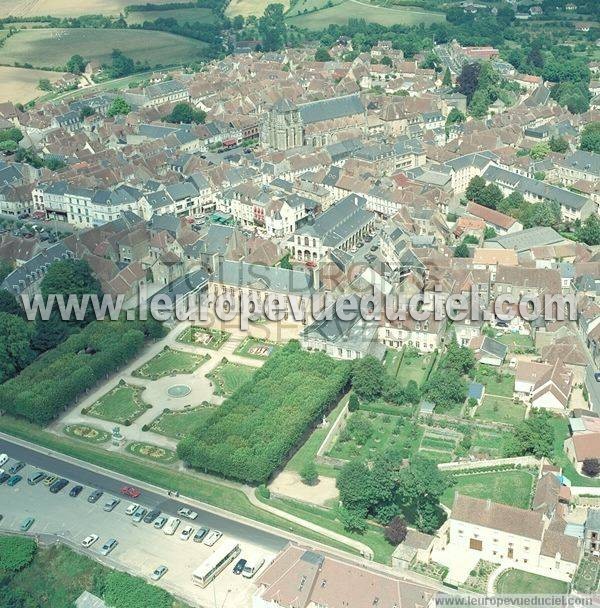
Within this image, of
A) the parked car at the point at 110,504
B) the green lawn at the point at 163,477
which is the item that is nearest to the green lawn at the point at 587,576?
the green lawn at the point at 163,477

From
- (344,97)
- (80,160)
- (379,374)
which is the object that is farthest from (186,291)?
(344,97)

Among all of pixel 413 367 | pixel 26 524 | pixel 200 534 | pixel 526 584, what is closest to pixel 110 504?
pixel 26 524

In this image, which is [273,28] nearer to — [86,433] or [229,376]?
[229,376]

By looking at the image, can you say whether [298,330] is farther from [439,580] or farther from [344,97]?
[344,97]

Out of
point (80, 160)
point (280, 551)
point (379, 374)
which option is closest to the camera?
point (280, 551)

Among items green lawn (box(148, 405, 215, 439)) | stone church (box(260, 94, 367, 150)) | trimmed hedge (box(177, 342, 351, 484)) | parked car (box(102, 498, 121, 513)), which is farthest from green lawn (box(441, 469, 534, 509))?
stone church (box(260, 94, 367, 150))

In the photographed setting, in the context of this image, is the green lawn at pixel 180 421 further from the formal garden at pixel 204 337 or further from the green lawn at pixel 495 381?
the green lawn at pixel 495 381
